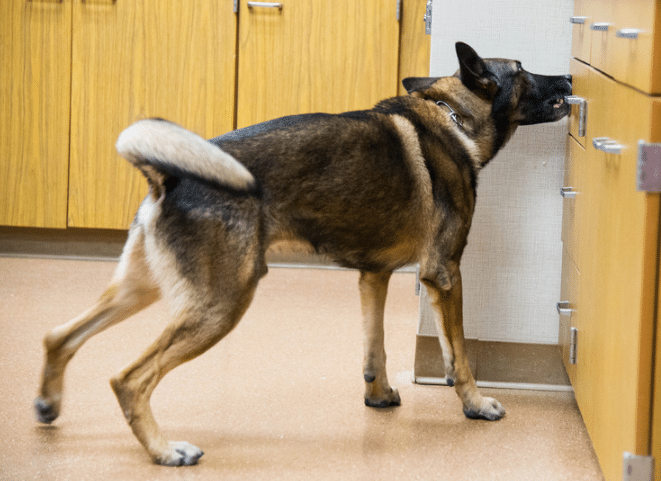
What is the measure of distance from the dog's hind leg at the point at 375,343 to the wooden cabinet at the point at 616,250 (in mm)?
489

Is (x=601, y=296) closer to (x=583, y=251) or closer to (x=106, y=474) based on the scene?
(x=583, y=251)

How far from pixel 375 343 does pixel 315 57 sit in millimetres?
1862

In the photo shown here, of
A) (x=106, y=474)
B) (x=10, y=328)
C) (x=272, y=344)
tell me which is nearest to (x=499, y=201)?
(x=272, y=344)

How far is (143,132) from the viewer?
1.63 meters

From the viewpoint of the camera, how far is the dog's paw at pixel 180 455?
68.5 inches

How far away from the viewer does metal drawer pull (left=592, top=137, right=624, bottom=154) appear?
138cm

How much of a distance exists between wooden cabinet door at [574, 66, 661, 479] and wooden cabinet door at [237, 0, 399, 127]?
196 centimetres

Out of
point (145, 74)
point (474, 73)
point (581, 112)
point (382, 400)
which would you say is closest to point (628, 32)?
point (581, 112)

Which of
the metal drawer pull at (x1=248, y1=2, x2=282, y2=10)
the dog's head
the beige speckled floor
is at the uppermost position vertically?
the metal drawer pull at (x1=248, y1=2, x2=282, y2=10)

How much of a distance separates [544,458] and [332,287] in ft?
5.79

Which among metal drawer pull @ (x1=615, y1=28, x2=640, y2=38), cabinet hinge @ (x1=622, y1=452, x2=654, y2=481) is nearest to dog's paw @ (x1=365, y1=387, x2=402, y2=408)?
cabinet hinge @ (x1=622, y1=452, x2=654, y2=481)

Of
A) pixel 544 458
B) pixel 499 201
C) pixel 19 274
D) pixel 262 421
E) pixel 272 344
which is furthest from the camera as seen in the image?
pixel 19 274

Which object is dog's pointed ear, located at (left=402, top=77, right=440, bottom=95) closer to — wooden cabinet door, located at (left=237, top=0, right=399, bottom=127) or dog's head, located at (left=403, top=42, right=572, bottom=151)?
dog's head, located at (left=403, top=42, right=572, bottom=151)

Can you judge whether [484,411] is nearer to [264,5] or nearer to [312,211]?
[312,211]
